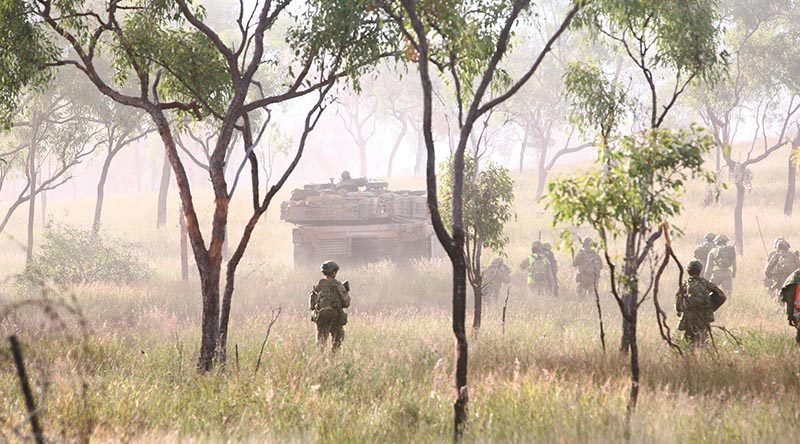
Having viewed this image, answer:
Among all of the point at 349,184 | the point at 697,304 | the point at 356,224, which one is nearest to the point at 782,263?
the point at 697,304

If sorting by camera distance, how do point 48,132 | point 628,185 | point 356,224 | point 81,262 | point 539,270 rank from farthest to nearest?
point 48,132, point 356,224, point 81,262, point 539,270, point 628,185

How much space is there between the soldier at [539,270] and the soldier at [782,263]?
522 centimetres

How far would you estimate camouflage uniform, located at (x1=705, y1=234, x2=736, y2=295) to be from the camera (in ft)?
59.9

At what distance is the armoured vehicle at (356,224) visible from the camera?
965 inches

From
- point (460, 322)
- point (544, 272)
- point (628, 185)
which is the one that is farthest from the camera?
point (544, 272)

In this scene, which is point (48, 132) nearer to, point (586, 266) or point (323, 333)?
point (586, 266)

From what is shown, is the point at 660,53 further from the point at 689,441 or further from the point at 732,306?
the point at 732,306

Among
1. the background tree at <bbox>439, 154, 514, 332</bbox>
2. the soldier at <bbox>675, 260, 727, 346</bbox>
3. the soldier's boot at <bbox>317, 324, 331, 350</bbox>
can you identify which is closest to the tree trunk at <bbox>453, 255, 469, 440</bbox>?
the soldier's boot at <bbox>317, 324, 331, 350</bbox>

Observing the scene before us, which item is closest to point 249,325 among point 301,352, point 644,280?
point 301,352

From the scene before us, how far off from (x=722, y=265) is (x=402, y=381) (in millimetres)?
11901

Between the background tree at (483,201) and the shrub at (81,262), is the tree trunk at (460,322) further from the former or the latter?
the shrub at (81,262)

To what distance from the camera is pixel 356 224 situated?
2516cm

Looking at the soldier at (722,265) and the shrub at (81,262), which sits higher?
the soldier at (722,265)

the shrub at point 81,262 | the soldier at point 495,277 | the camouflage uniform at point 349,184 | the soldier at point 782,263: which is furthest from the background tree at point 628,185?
the camouflage uniform at point 349,184
